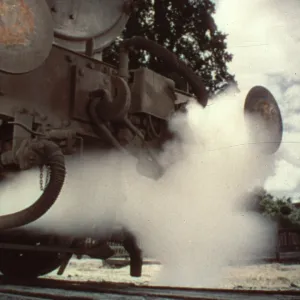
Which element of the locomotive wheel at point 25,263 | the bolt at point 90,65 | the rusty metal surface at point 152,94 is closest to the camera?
the bolt at point 90,65

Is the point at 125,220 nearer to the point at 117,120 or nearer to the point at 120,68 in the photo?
the point at 117,120

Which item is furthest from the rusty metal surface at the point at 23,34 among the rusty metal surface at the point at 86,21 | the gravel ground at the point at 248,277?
the gravel ground at the point at 248,277

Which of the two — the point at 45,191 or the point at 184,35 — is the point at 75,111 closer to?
the point at 45,191

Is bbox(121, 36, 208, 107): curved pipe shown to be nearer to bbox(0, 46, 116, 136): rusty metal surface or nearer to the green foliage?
bbox(0, 46, 116, 136): rusty metal surface

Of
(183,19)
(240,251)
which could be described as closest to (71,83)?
(240,251)

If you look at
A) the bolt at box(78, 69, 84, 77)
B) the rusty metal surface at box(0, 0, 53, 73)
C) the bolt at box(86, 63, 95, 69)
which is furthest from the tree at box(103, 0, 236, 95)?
the rusty metal surface at box(0, 0, 53, 73)

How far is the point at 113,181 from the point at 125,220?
52 centimetres

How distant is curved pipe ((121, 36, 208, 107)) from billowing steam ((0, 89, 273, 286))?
148 mm

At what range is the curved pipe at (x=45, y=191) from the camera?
315 cm

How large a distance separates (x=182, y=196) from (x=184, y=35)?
225 inches

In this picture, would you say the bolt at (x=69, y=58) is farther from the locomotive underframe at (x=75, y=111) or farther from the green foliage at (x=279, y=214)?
the green foliage at (x=279, y=214)

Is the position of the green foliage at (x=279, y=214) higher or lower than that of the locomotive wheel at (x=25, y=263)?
higher

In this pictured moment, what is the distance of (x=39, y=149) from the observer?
10.5 feet

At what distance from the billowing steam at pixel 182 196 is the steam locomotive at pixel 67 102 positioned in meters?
0.17
